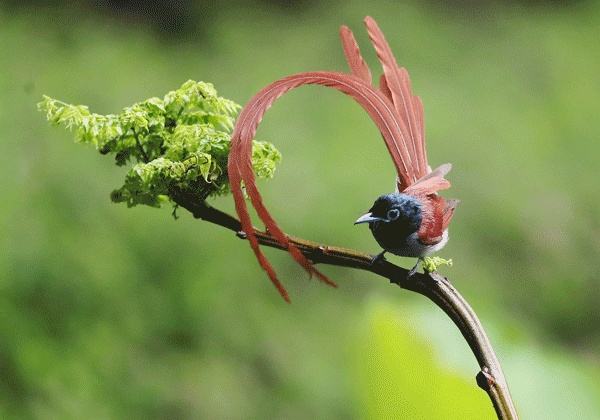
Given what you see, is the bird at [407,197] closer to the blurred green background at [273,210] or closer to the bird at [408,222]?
the bird at [408,222]

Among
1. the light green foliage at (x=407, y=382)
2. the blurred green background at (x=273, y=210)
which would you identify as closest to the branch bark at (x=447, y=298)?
the light green foliage at (x=407, y=382)

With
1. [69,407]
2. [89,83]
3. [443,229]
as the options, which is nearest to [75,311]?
[69,407]

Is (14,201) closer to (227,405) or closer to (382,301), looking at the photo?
(227,405)

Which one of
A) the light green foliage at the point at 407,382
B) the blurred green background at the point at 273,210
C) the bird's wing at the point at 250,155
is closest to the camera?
the bird's wing at the point at 250,155

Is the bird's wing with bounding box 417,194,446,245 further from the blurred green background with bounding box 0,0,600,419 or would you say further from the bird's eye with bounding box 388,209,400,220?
the blurred green background with bounding box 0,0,600,419

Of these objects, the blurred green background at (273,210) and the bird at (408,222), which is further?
the blurred green background at (273,210)
